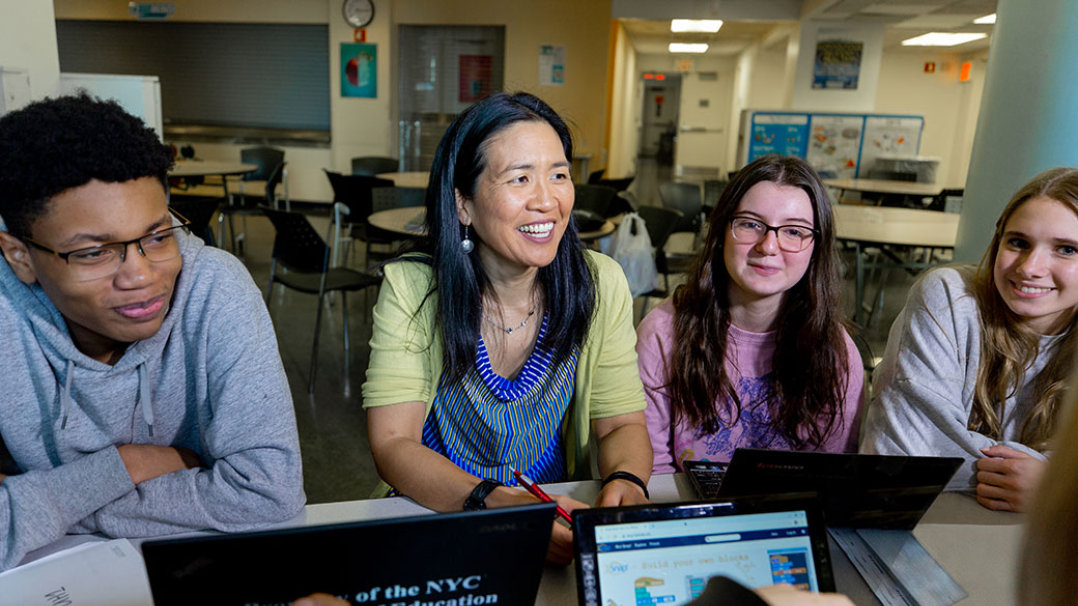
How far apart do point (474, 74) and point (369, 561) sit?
30.8ft

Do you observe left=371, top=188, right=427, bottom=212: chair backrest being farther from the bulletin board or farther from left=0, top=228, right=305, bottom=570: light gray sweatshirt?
the bulletin board

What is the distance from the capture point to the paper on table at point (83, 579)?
2.84 ft

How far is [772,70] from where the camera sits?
1359 centimetres

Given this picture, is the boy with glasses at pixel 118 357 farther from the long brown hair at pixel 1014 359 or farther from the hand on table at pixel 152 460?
the long brown hair at pixel 1014 359

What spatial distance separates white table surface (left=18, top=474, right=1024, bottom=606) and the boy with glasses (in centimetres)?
8

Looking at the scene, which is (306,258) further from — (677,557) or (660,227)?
(677,557)

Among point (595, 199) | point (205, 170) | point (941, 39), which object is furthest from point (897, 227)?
point (941, 39)

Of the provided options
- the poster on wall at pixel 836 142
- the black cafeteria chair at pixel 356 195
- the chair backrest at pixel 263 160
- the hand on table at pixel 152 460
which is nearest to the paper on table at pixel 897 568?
the hand on table at pixel 152 460

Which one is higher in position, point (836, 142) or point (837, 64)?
point (837, 64)

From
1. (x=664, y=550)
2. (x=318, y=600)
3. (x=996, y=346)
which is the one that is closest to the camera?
(x=318, y=600)

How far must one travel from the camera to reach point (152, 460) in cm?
112

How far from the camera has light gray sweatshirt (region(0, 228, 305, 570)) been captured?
1.01 m

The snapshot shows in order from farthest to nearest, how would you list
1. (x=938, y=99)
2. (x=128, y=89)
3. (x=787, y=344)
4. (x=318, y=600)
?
1. (x=938, y=99)
2. (x=128, y=89)
3. (x=787, y=344)
4. (x=318, y=600)

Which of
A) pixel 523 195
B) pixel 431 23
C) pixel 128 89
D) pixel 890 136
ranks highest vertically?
pixel 431 23
